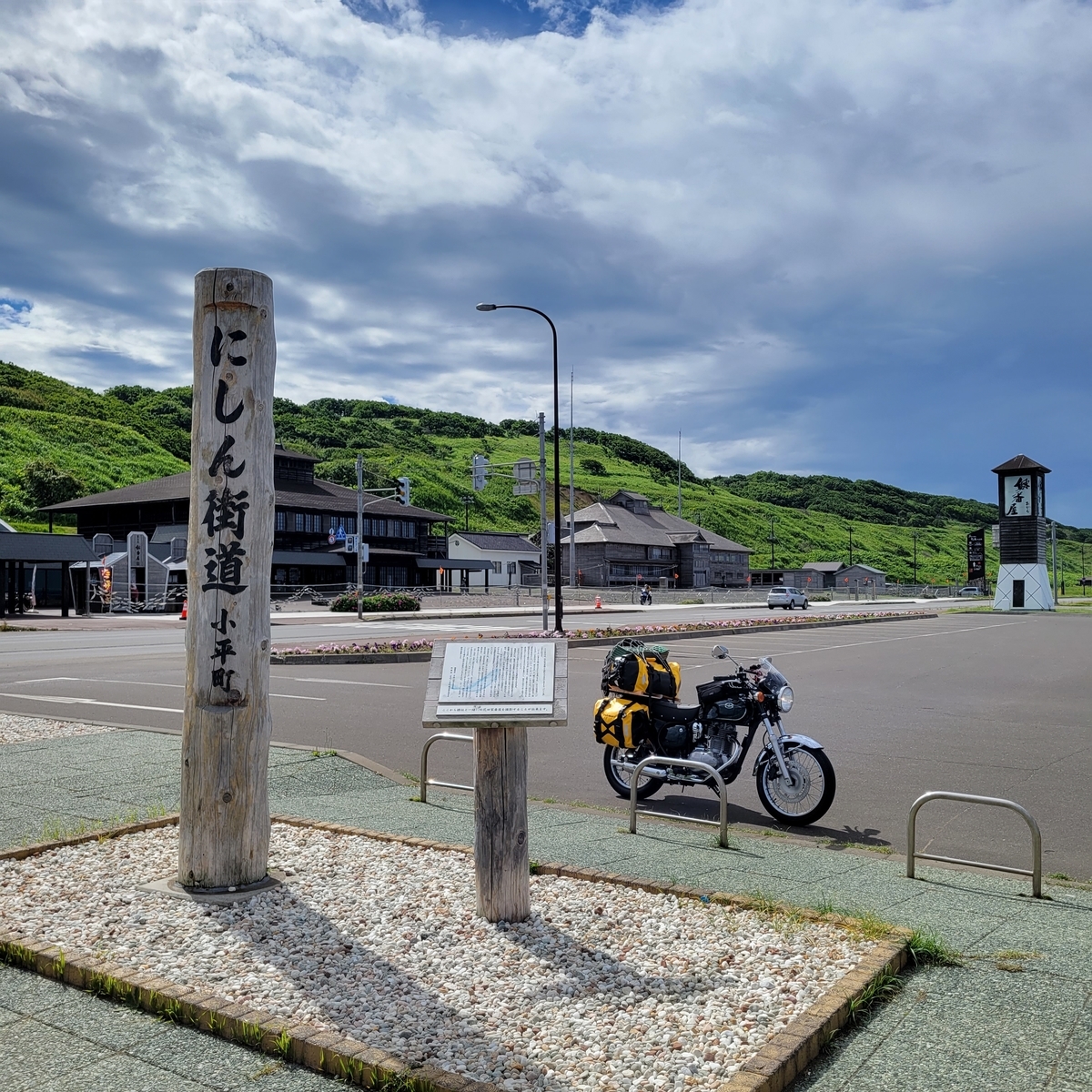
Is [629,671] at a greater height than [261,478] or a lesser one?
lesser

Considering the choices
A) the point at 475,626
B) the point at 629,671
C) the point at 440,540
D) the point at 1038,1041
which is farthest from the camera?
the point at 440,540

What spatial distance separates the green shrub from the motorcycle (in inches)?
1612

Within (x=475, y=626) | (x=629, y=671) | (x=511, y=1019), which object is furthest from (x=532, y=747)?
(x=475, y=626)

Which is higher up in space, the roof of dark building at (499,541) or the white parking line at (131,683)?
the roof of dark building at (499,541)

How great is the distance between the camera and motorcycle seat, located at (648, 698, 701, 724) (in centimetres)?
802

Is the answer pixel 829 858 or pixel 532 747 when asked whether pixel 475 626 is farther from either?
pixel 829 858

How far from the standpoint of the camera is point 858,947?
448 centimetres

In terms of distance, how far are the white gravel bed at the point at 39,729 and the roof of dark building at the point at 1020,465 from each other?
6124 centimetres

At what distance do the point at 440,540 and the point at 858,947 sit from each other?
81823 mm

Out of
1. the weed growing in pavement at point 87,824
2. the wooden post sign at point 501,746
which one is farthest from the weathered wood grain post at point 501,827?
the weed growing in pavement at point 87,824

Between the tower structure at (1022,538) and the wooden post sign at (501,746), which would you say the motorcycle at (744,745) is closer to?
the wooden post sign at (501,746)

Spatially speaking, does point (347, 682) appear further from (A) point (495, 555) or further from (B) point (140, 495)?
(A) point (495, 555)

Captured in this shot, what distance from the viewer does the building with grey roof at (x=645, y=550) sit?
91.5 m

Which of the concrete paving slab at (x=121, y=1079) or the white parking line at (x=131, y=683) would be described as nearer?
the concrete paving slab at (x=121, y=1079)
